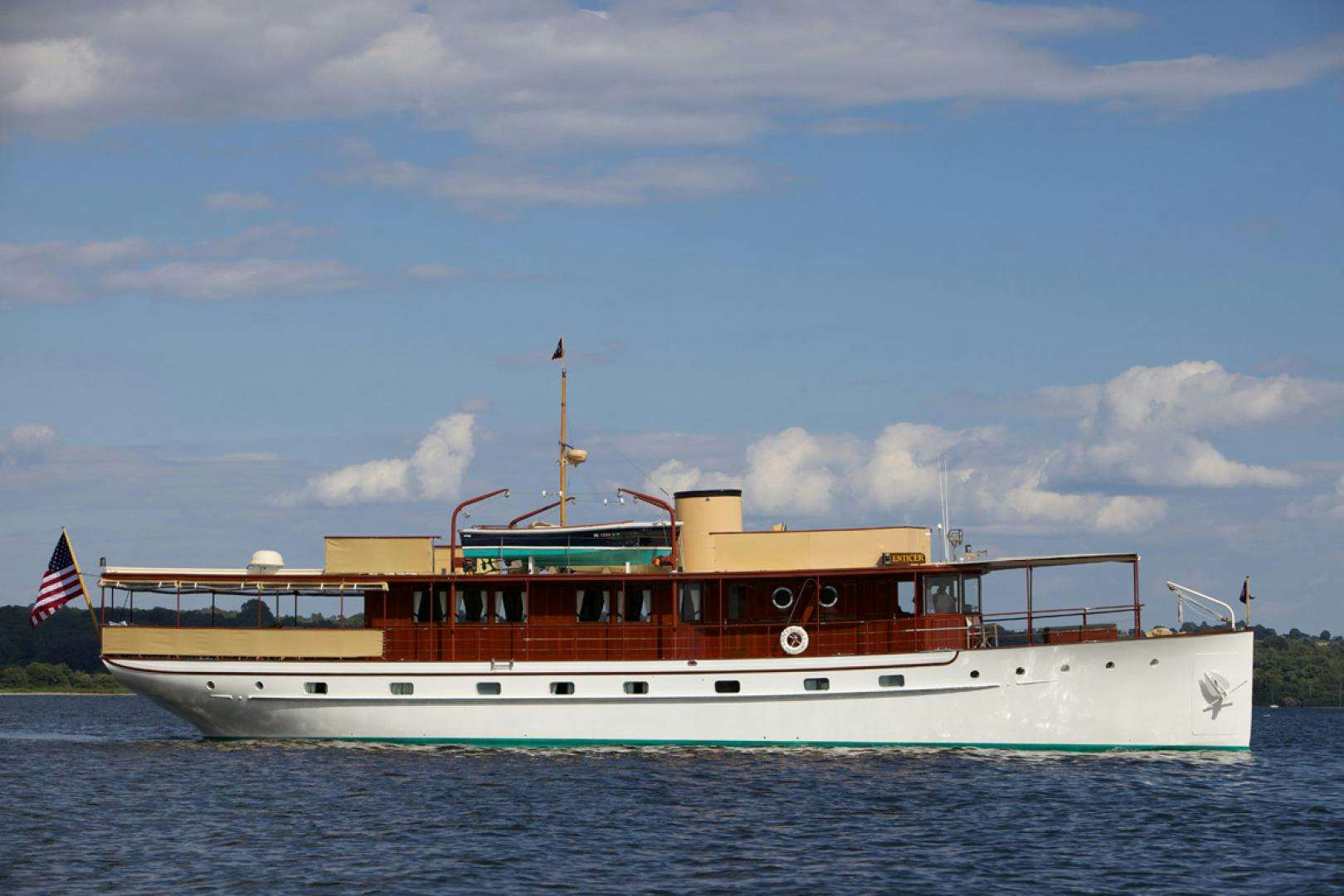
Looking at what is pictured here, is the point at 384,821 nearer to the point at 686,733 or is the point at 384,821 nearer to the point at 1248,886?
the point at 686,733

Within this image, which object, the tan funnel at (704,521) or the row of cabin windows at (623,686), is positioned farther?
the tan funnel at (704,521)

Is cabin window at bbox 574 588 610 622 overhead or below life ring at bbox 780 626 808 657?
overhead

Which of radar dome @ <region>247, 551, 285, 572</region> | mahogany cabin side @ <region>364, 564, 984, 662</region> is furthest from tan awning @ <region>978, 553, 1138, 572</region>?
radar dome @ <region>247, 551, 285, 572</region>

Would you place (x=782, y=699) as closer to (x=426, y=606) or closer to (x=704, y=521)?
(x=704, y=521)

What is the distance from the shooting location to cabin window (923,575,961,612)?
3525cm

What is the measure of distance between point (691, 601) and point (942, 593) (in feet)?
19.1

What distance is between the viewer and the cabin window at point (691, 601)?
119 feet

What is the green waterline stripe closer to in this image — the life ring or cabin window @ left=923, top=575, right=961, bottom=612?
the life ring

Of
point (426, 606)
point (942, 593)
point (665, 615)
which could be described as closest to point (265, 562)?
point (426, 606)

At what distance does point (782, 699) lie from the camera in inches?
1355

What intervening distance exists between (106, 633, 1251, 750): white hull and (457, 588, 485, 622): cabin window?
6.27 feet

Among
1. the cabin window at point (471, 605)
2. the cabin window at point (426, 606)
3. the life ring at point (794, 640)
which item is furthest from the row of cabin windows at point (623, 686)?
the cabin window at point (471, 605)

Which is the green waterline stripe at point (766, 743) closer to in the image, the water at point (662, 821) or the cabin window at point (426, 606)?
the water at point (662, 821)

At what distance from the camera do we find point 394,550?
36.7 meters
